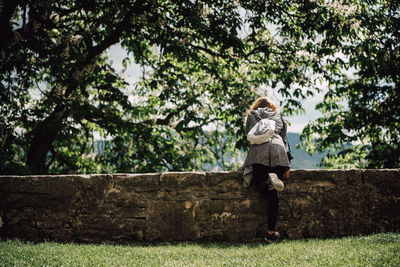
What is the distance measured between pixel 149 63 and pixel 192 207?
535 cm

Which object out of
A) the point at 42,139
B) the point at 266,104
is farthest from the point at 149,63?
the point at 266,104

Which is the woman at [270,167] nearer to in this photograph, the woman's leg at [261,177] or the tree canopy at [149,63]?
the woman's leg at [261,177]

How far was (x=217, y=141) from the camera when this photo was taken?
1025 centimetres

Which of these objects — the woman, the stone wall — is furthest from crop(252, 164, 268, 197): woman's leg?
the stone wall

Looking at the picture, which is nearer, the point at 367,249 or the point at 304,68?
the point at 367,249

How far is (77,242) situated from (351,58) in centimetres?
662

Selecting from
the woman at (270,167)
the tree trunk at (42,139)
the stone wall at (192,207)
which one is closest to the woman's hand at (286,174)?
the woman at (270,167)

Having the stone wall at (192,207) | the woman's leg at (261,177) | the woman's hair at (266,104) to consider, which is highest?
the woman's hair at (266,104)

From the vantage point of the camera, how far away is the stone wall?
3.57 m

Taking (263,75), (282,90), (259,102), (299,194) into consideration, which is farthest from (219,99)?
(299,194)

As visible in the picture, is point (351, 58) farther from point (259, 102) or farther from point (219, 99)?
point (259, 102)

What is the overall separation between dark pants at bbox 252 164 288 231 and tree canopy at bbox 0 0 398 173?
110 inches

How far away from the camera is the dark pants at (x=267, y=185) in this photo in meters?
3.39

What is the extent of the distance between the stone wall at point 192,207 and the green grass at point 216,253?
234 mm
